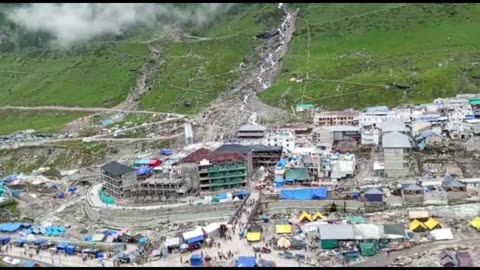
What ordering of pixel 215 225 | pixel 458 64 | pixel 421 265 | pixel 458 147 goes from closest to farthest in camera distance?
pixel 421 265 → pixel 215 225 → pixel 458 147 → pixel 458 64

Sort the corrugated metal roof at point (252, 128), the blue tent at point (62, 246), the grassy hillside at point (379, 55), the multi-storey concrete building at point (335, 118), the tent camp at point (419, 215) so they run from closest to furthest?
the tent camp at point (419, 215), the blue tent at point (62, 246), the corrugated metal roof at point (252, 128), the multi-storey concrete building at point (335, 118), the grassy hillside at point (379, 55)

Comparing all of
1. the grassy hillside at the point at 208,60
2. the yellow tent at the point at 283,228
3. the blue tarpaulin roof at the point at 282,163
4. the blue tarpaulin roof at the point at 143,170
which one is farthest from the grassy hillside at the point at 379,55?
the yellow tent at the point at 283,228

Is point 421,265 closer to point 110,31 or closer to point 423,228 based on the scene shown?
point 423,228

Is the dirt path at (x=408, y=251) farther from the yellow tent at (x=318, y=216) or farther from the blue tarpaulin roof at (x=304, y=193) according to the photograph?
the blue tarpaulin roof at (x=304, y=193)

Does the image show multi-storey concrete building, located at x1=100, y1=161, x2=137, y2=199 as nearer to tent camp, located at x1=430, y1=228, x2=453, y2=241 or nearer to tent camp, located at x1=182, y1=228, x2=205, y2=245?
tent camp, located at x1=182, y1=228, x2=205, y2=245

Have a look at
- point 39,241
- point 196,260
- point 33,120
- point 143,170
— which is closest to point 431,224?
point 196,260

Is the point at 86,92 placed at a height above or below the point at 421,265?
above

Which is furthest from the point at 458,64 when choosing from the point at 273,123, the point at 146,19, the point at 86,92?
the point at 146,19
